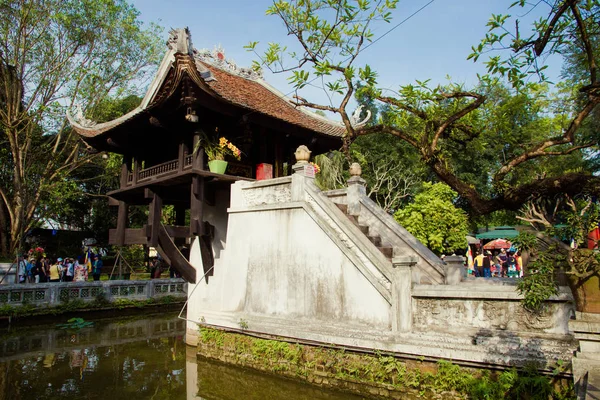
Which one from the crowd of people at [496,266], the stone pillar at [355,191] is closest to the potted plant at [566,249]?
the stone pillar at [355,191]

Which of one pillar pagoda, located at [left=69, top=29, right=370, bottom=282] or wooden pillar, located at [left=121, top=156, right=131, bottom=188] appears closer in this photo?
one pillar pagoda, located at [left=69, top=29, right=370, bottom=282]

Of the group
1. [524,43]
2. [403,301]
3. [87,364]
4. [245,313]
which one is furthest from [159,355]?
[524,43]

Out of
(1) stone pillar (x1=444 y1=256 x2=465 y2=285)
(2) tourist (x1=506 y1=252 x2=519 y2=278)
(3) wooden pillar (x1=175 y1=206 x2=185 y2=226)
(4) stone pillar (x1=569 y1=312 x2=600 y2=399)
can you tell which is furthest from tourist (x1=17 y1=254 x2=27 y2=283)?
(2) tourist (x1=506 y1=252 x2=519 y2=278)

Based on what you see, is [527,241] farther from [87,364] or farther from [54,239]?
[54,239]

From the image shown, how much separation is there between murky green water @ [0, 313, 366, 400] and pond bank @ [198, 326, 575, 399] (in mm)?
211

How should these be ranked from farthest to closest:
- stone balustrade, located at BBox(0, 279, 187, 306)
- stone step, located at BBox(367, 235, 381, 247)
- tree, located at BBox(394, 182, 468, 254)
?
tree, located at BBox(394, 182, 468, 254) → stone balustrade, located at BBox(0, 279, 187, 306) → stone step, located at BBox(367, 235, 381, 247)

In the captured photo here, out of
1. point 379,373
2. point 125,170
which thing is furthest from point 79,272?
point 379,373

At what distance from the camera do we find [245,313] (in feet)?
27.2

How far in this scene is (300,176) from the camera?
7859 mm

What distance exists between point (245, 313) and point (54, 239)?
20.7 m

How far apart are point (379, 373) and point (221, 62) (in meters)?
9.05

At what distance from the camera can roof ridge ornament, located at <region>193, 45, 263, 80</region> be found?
11.7 m

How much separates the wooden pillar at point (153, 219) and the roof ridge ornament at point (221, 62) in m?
3.84

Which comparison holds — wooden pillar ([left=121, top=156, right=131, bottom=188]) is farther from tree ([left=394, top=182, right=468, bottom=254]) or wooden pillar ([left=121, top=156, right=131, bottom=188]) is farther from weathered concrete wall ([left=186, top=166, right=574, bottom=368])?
tree ([left=394, top=182, right=468, bottom=254])
